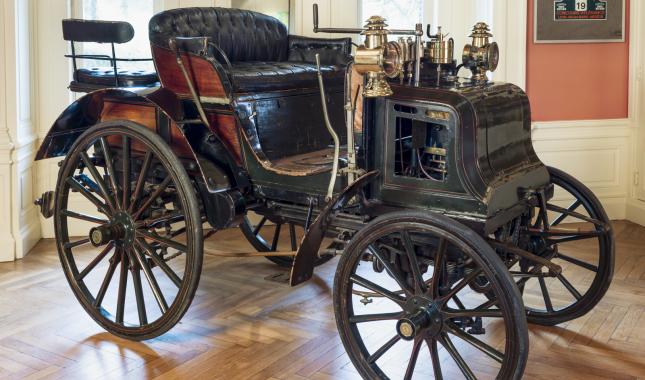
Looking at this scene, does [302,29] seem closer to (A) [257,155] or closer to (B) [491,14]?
(B) [491,14]

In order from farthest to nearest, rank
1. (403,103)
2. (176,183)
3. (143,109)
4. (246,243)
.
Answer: (246,243), (143,109), (176,183), (403,103)

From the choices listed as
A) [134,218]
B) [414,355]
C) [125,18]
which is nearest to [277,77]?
[134,218]

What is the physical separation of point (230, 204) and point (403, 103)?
81 cm

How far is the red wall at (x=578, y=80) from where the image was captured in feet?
17.1

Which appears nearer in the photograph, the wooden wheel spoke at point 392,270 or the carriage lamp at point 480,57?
the wooden wheel spoke at point 392,270

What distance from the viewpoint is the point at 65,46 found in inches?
189

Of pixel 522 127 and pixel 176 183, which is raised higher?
pixel 522 127

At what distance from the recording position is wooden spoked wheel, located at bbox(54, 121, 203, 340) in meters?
3.06

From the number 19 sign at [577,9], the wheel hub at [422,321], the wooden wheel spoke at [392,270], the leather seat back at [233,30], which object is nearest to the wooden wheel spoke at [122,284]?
the leather seat back at [233,30]

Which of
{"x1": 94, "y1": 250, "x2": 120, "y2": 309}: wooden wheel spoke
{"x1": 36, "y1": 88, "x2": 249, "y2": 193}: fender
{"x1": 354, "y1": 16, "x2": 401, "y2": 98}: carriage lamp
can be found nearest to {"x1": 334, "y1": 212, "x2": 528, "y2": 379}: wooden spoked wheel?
{"x1": 354, "y1": 16, "x2": 401, "y2": 98}: carriage lamp

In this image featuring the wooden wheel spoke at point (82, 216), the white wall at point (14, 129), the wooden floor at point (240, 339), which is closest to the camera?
the wooden floor at point (240, 339)

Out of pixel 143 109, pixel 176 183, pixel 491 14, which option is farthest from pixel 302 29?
pixel 176 183

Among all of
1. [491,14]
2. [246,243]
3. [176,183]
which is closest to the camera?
[176,183]

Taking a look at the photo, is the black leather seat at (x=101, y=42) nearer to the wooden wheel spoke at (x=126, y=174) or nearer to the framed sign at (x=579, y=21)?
the wooden wheel spoke at (x=126, y=174)
